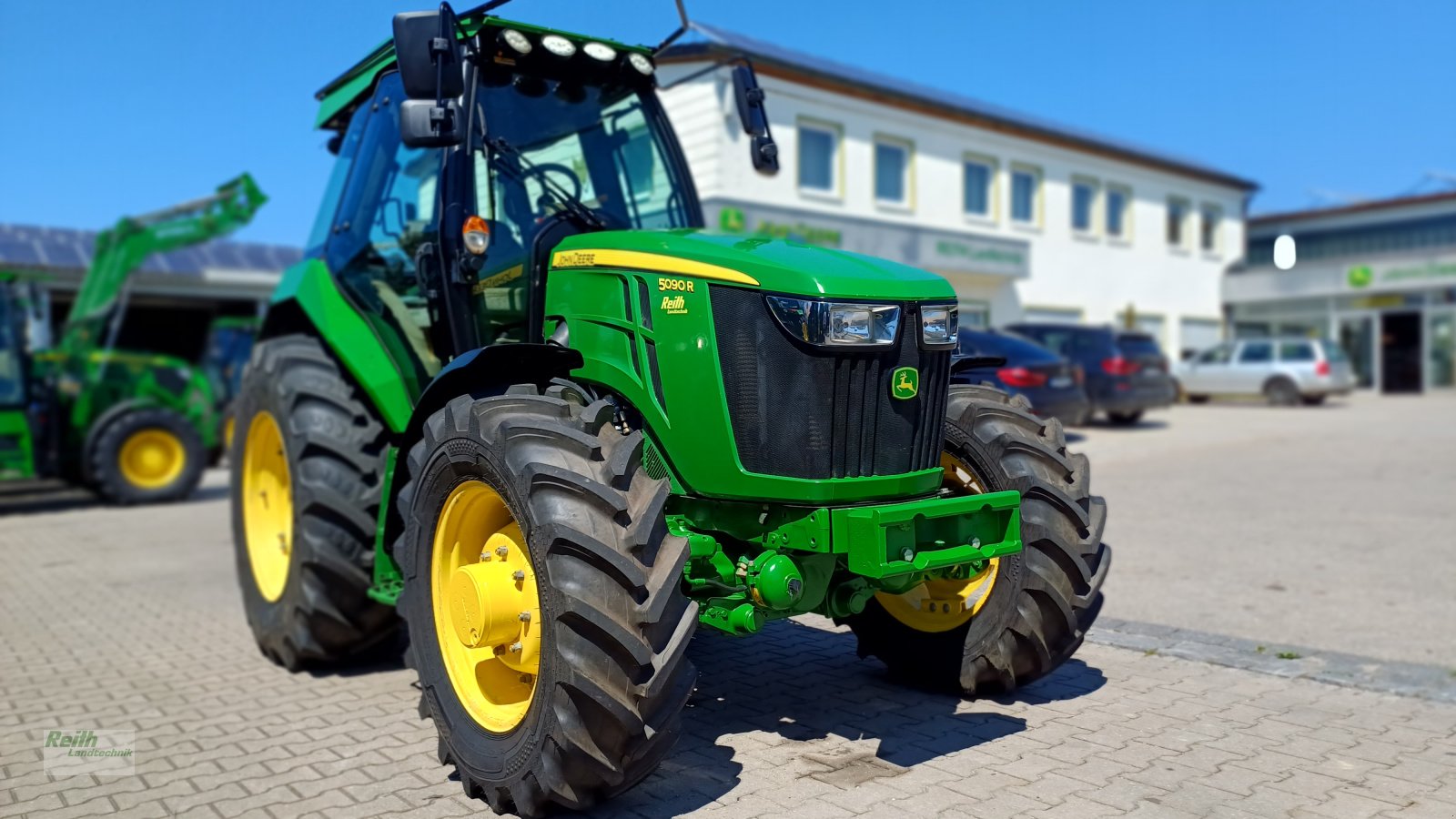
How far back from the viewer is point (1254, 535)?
8945 mm

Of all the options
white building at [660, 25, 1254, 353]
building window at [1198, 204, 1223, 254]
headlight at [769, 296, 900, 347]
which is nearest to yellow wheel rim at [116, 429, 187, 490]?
white building at [660, 25, 1254, 353]

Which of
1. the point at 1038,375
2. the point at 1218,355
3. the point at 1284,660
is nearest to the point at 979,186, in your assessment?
the point at 1218,355

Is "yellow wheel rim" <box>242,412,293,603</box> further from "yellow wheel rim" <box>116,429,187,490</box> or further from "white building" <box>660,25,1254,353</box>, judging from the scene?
"white building" <box>660,25,1254,353</box>

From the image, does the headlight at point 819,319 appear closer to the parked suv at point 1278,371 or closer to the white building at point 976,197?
the white building at point 976,197

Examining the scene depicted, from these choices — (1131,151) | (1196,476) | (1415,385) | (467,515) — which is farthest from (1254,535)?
(1415,385)

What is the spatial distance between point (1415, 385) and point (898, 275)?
3263cm

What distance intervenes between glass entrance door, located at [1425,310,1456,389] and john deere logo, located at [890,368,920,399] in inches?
1276

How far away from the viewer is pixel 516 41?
4.74 metres

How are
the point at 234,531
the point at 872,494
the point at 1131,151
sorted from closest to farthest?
the point at 872,494 → the point at 234,531 → the point at 1131,151

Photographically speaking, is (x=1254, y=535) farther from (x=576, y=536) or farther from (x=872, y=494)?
Result: (x=576, y=536)

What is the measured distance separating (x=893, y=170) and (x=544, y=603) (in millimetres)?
20483

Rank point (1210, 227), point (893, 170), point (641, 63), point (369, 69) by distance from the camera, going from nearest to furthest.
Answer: point (641, 63), point (369, 69), point (893, 170), point (1210, 227)

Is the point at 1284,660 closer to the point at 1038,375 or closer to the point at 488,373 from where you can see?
the point at 488,373

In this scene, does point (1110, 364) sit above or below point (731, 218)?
below
